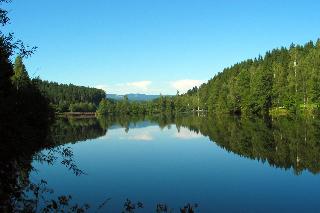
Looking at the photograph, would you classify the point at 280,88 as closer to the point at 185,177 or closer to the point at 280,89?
the point at 280,89

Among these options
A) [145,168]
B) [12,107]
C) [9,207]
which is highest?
[12,107]

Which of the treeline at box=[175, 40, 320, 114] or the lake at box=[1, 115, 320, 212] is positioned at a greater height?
the treeline at box=[175, 40, 320, 114]

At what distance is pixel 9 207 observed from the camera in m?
11.5

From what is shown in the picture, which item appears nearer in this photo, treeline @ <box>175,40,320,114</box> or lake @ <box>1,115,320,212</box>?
lake @ <box>1,115,320,212</box>

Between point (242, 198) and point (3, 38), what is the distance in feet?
54.2

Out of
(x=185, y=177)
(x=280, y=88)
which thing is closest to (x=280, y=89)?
(x=280, y=88)

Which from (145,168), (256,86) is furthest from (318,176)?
(256,86)

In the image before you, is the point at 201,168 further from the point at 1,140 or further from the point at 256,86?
the point at 256,86

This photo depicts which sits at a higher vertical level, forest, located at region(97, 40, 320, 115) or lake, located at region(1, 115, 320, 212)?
forest, located at region(97, 40, 320, 115)

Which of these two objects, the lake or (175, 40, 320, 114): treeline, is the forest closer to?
(175, 40, 320, 114): treeline

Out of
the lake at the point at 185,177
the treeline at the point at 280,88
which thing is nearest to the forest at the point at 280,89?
the treeline at the point at 280,88

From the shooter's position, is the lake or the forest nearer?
the lake

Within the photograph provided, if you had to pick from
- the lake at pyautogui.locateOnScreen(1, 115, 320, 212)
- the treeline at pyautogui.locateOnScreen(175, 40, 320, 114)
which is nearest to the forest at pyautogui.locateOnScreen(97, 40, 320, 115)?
the treeline at pyautogui.locateOnScreen(175, 40, 320, 114)

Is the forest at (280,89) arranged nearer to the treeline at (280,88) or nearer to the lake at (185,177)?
the treeline at (280,88)
